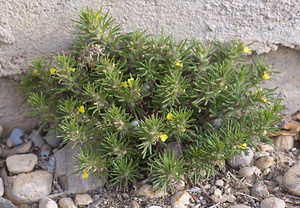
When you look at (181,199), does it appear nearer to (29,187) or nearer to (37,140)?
(29,187)

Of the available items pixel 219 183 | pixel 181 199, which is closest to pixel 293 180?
pixel 219 183

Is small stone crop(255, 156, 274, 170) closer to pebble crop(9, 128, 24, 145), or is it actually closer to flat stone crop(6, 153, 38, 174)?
flat stone crop(6, 153, 38, 174)

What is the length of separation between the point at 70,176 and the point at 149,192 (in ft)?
2.60

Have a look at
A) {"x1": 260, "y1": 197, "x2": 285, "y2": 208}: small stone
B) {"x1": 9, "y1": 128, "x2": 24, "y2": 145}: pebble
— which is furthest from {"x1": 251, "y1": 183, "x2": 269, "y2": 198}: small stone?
{"x1": 9, "y1": 128, "x2": 24, "y2": 145}: pebble

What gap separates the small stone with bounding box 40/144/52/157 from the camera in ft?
11.7

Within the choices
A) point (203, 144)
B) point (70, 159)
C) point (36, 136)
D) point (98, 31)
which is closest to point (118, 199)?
point (70, 159)

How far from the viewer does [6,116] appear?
3.73m

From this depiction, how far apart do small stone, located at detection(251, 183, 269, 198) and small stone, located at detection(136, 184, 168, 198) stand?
792 millimetres

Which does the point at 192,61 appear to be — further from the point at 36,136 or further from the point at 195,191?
the point at 36,136

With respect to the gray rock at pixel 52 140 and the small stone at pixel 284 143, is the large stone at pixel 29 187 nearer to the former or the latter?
the gray rock at pixel 52 140

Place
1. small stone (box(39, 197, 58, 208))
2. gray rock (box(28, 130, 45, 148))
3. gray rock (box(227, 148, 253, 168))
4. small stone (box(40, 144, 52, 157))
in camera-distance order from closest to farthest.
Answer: small stone (box(39, 197, 58, 208)) < gray rock (box(227, 148, 253, 168)) < small stone (box(40, 144, 52, 157)) < gray rock (box(28, 130, 45, 148))

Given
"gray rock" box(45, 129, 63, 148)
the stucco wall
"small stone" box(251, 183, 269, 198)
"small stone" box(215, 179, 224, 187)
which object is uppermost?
the stucco wall

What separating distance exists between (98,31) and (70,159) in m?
1.26

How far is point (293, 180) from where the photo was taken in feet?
Result: 9.98
